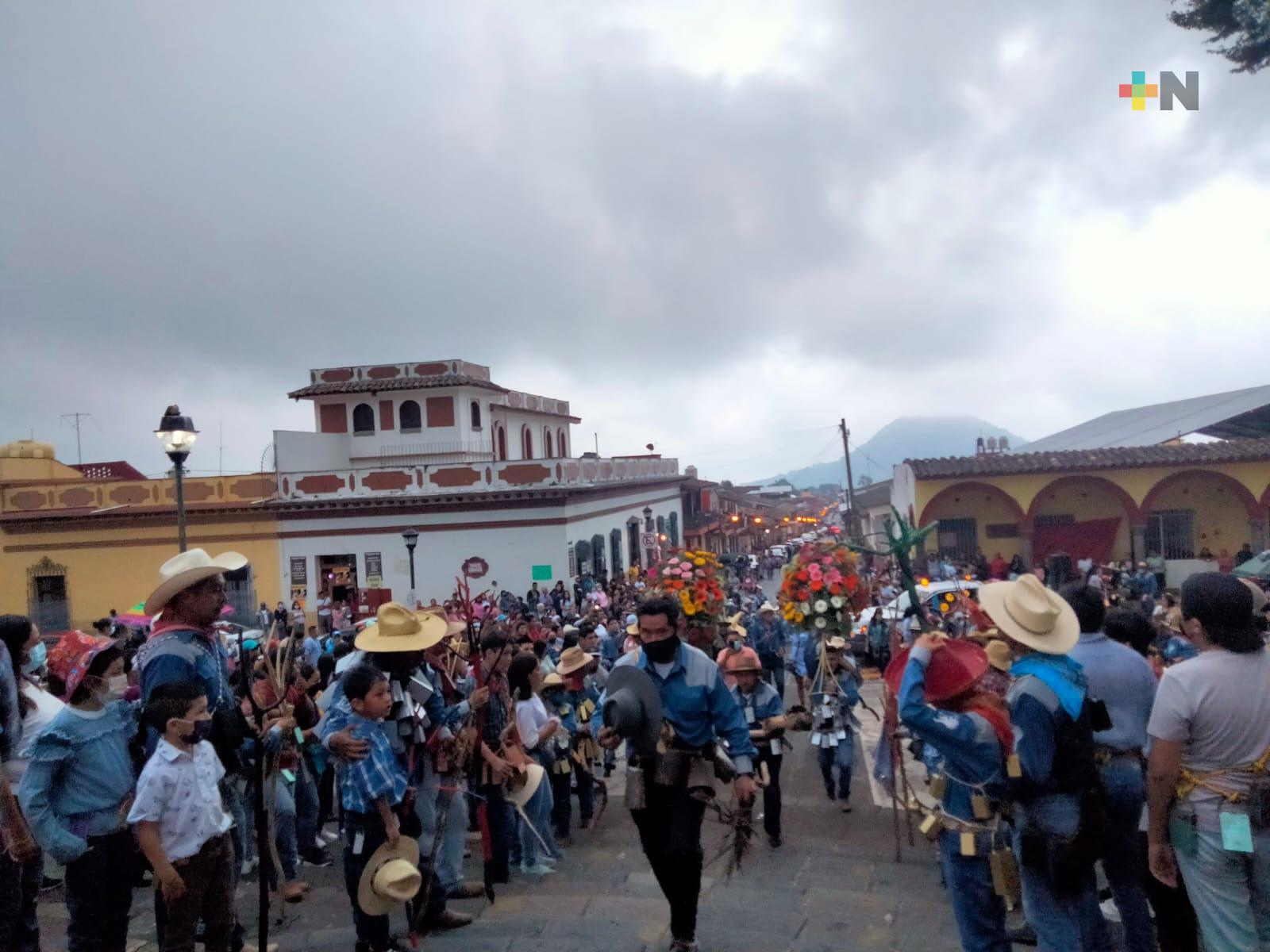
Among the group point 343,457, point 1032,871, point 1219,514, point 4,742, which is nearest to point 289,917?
point 4,742

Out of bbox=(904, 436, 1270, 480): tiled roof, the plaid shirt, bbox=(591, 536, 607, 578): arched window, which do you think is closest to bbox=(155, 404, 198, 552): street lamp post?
the plaid shirt

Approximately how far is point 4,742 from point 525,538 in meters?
22.3

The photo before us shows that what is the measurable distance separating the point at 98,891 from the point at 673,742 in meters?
2.74

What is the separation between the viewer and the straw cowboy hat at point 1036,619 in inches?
145

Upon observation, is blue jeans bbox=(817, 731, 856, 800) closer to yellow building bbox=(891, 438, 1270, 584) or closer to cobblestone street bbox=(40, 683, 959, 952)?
cobblestone street bbox=(40, 683, 959, 952)

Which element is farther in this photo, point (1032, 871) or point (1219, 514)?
point (1219, 514)

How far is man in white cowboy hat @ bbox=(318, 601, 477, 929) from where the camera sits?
492 centimetres

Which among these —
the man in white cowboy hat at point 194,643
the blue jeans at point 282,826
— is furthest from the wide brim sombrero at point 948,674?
the blue jeans at point 282,826

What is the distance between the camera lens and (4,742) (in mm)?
4434

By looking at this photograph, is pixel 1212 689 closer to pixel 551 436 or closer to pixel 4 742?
pixel 4 742

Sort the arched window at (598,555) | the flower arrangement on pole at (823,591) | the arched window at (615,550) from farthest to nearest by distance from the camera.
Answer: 1. the arched window at (615,550)
2. the arched window at (598,555)
3. the flower arrangement on pole at (823,591)

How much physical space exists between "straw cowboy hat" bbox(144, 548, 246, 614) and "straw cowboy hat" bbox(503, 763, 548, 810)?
7.95 ft

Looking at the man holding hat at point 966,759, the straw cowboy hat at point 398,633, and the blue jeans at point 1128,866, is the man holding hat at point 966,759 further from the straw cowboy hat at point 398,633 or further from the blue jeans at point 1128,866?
the straw cowboy hat at point 398,633

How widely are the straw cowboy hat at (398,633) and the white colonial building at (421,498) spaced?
21.2m
